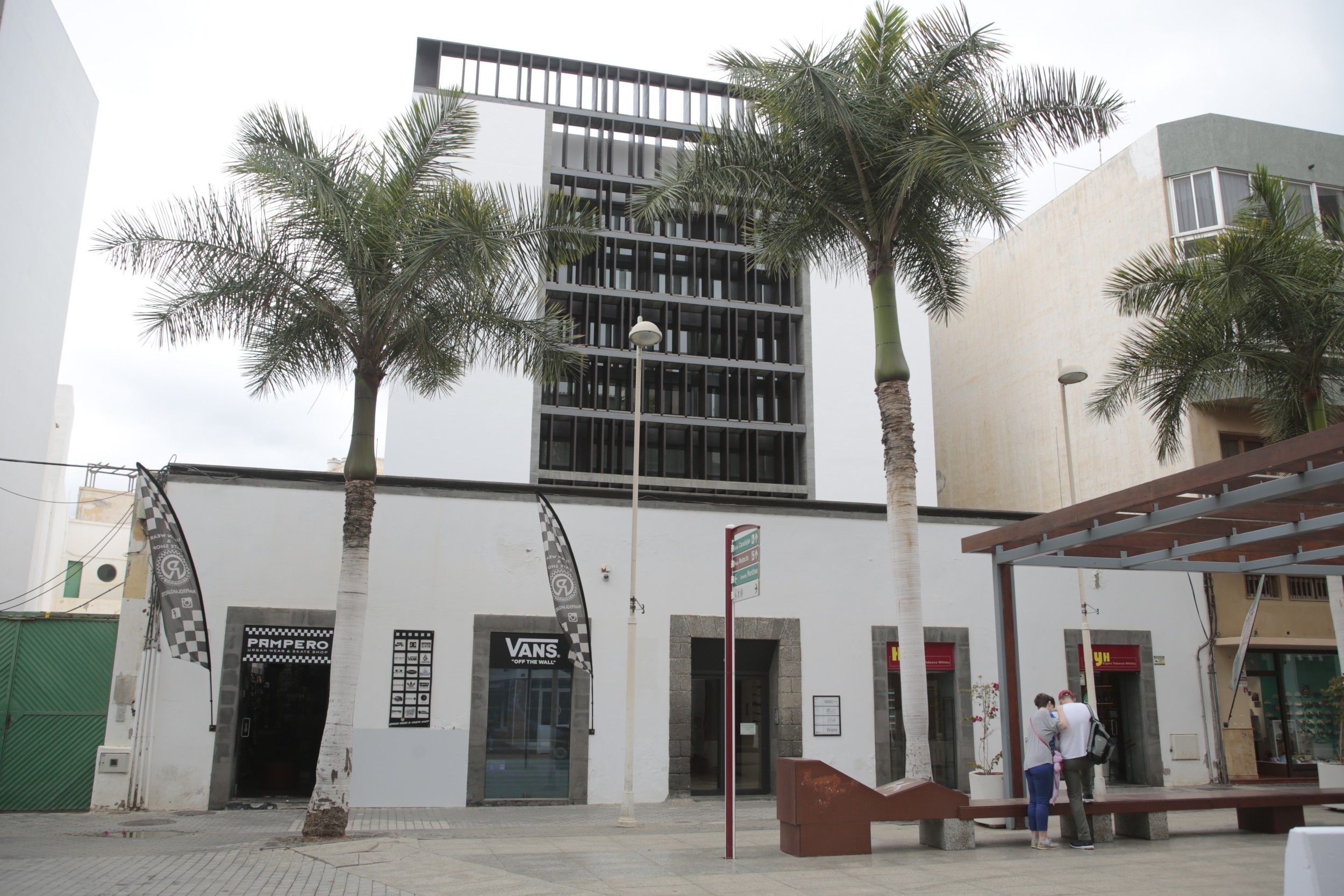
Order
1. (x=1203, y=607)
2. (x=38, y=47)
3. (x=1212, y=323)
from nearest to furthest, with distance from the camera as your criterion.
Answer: (x=1212, y=323)
(x=1203, y=607)
(x=38, y=47)

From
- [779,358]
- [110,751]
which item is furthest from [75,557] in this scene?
[110,751]

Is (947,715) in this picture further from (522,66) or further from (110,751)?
(522,66)

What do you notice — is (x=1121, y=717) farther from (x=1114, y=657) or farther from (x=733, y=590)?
(x=733, y=590)

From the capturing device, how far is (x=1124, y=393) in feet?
55.9

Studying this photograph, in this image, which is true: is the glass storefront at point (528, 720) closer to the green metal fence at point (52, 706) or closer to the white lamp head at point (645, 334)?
the white lamp head at point (645, 334)

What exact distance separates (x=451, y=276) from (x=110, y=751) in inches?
347

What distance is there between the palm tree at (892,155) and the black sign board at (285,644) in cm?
850

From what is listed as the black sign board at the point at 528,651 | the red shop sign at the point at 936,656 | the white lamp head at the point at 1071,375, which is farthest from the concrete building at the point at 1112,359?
the black sign board at the point at 528,651

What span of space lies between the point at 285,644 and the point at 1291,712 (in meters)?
19.8

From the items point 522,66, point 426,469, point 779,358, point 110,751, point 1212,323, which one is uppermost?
point 522,66

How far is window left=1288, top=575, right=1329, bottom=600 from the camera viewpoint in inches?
851

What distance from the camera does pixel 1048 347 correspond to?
29.4 meters

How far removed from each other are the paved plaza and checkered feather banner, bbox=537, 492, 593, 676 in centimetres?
289

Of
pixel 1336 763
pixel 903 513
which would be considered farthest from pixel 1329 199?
pixel 903 513
